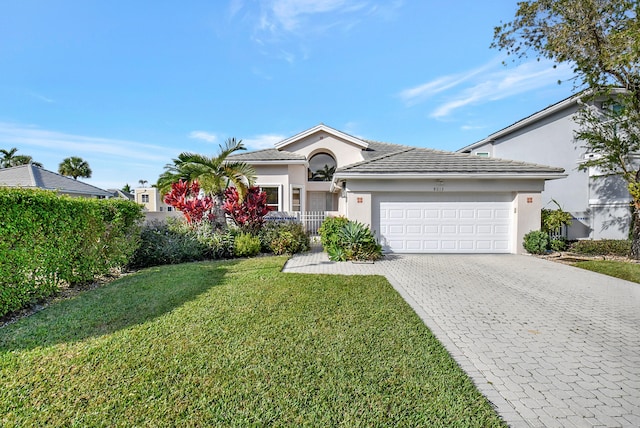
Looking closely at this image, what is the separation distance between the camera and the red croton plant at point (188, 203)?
11.5 metres

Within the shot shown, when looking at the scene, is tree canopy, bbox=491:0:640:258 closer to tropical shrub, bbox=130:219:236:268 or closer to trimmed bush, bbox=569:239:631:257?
trimmed bush, bbox=569:239:631:257

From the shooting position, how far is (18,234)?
17.6ft

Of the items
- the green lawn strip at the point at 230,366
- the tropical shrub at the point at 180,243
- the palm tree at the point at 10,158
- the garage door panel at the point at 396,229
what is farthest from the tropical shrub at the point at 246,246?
the palm tree at the point at 10,158

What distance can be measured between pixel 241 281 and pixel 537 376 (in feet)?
20.3

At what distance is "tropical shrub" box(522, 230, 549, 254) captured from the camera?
1161 cm

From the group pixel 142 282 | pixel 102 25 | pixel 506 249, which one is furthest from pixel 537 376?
pixel 102 25

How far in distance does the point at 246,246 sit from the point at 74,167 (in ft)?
153

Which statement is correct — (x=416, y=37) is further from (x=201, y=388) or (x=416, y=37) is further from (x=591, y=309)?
(x=201, y=388)

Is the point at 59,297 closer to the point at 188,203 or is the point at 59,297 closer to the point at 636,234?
the point at 188,203

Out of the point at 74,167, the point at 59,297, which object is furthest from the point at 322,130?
the point at 74,167

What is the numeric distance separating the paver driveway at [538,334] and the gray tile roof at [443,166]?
4286 millimetres

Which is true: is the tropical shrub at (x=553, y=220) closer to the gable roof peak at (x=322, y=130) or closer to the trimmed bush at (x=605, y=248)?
the trimmed bush at (x=605, y=248)

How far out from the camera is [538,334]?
183 inches

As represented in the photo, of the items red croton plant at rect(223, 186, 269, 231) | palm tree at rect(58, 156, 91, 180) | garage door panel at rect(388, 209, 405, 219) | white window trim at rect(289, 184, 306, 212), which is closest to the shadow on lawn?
red croton plant at rect(223, 186, 269, 231)
